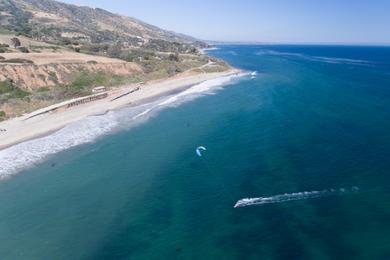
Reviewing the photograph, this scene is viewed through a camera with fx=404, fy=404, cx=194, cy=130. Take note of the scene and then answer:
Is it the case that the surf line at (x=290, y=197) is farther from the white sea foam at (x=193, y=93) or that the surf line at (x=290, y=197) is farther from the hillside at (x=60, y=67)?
the hillside at (x=60, y=67)

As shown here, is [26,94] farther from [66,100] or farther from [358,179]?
[358,179]

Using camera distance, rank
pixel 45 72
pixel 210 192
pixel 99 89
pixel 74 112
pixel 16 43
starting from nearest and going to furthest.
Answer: pixel 210 192, pixel 74 112, pixel 45 72, pixel 99 89, pixel 16 43

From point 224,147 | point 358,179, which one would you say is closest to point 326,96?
point 224,147

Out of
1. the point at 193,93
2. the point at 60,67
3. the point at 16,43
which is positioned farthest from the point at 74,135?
the point at 16,43

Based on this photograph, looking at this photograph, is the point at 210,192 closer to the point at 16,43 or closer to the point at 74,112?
the point at 74,112

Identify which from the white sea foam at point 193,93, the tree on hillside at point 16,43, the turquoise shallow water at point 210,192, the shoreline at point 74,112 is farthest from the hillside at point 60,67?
the turquoise shallow water at point 210,192

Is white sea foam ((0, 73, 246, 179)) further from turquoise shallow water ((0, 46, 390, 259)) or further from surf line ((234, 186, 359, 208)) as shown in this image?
surf line ((234, 186, 359, 208))
